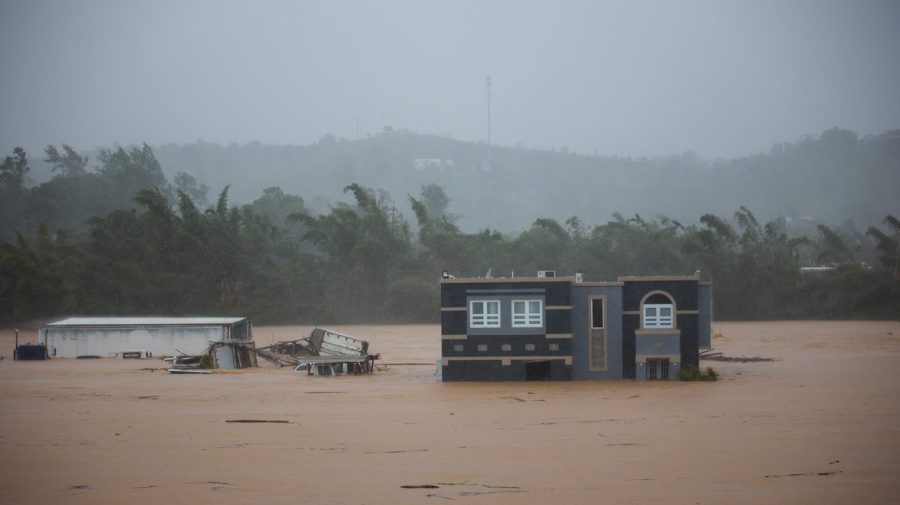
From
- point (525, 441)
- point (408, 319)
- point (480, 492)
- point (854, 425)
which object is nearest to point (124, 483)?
point (480, 492)

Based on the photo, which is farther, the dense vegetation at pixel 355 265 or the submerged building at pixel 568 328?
the dense vegetation at pixel 355 265

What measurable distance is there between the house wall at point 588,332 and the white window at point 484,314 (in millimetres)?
2630

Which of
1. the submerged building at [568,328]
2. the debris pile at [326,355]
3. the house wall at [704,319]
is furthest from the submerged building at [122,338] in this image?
the house wall at [704,319]

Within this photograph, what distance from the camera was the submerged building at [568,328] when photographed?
3506 centimetres

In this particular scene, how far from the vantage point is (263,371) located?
4269 centimetres

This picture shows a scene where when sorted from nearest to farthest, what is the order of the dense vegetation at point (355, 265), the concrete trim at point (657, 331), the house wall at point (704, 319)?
the concrete trim at point (657, 331)
the house wall at point (704, 319)
the dense vegetation at point (355, 265)

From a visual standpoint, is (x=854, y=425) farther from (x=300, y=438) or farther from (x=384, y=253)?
(x=384, y=253)

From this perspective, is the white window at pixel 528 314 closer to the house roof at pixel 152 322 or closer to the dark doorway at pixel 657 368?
the dark doorway at pixel 657 368

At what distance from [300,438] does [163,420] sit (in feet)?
16.9

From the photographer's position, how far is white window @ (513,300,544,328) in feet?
116

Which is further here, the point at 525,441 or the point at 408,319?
the point at 408,319

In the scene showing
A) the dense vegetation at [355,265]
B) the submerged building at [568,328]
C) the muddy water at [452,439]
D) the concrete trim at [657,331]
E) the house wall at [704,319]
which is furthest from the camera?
the dense vegetation at [355,265]

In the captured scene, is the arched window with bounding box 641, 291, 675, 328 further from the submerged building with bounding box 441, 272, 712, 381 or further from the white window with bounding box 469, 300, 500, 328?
the white window with bounding box 469, 300, 500, 328

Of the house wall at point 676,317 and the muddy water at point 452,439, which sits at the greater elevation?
the house wall at point 676,317
